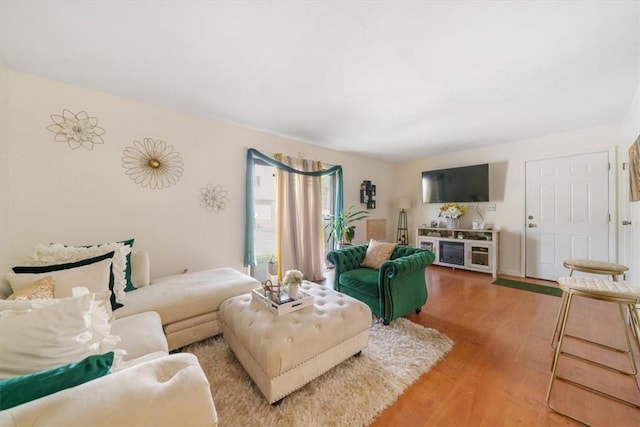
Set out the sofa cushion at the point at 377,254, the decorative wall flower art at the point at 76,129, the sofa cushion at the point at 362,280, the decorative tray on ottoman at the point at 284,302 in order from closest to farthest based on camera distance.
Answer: the decorative tray on ottoman at the point at 284,302
the decorative wall flower art at the point at 76,129
the sofa cushion at the point at 362,280
the sofa cushion at the point at 377,254

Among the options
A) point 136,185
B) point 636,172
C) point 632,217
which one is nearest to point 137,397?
point 136,185

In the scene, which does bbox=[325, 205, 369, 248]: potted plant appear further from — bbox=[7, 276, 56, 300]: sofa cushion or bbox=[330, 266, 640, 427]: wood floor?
bbox=[7, 276, 56, 300]: sofa cushion

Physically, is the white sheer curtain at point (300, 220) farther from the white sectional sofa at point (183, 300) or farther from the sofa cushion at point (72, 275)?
the sofa cushion at point (72, 275)

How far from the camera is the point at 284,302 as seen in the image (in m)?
1.67

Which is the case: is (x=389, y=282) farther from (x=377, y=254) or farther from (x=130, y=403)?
(x=130, y=403)

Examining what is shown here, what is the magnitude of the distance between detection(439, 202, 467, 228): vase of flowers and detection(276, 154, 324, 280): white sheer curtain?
101 inches

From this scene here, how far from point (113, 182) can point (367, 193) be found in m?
4.01

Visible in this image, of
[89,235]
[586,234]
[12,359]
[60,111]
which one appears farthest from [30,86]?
[586,234]

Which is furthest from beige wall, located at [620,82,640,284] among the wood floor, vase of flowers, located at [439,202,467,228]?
vase of flowers, located at [439,202,467,228]

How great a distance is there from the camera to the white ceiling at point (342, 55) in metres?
1.34

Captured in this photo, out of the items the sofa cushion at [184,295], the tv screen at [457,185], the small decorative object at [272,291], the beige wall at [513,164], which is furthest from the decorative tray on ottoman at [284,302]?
the beige wall at [513,164]

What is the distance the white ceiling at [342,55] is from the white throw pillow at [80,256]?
1.50 meters

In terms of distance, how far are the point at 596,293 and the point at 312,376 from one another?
172cm

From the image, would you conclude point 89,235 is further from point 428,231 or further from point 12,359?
point 428,231
